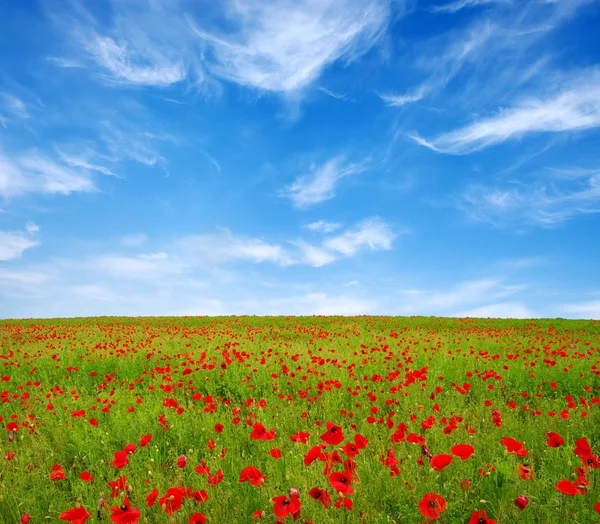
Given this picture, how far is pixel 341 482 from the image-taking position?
242 cm

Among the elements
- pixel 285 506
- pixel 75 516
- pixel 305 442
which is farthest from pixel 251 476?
pixel 305 442

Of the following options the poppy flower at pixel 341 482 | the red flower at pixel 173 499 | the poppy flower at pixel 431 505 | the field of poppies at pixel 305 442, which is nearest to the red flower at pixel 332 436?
the field of poppies at pixel 305 442

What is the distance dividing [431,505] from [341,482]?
1.67 ft

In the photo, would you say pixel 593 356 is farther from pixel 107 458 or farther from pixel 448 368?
pixel 107 458

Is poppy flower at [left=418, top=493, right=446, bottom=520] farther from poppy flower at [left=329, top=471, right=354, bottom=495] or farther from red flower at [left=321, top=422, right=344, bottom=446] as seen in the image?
red flower at [left=321, top=422, right=344, bottom=446]

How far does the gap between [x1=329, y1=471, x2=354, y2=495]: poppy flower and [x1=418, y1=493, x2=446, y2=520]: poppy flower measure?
1.28 feet

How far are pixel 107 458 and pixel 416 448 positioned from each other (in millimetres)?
3566

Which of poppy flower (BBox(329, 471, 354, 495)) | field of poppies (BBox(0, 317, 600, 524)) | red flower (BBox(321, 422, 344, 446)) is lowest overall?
field of poppies (BBox(0, 317, 600, 524))

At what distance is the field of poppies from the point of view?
3.06m

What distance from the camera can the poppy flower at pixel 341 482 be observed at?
91.7 inches

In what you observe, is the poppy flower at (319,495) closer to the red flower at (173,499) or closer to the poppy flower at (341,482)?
the poppy flower at (341,482)

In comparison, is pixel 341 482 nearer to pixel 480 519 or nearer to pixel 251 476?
pixel 251 476

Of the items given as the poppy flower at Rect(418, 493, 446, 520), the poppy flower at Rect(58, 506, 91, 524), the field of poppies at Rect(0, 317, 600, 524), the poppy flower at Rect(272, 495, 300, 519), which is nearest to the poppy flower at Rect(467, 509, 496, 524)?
the field of poppies at Rect(0, 317, 600, 524)

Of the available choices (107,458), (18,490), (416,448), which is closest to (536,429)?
(416,448)
